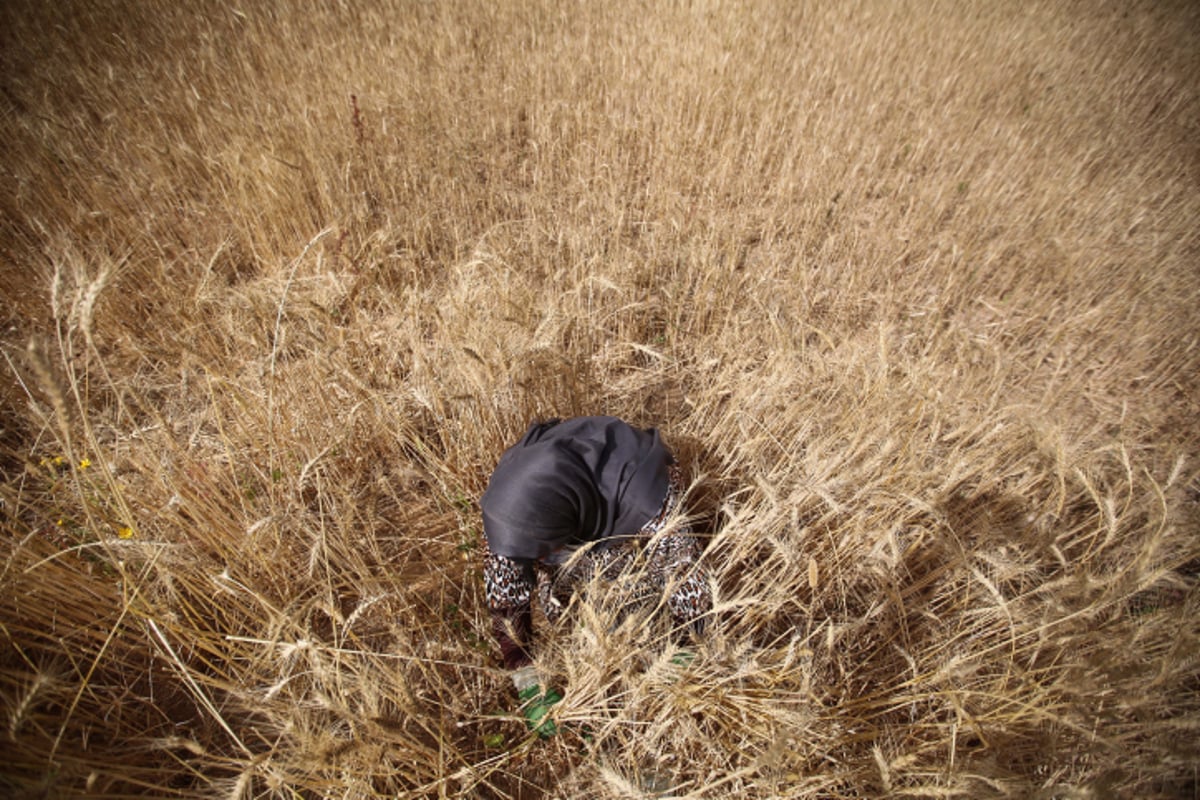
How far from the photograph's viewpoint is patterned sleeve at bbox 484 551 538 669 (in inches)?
45.6

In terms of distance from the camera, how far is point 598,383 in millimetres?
1924

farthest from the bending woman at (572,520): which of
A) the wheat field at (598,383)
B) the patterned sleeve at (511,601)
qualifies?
the wheat field at (598,383)

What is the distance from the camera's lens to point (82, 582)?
3.40 feet

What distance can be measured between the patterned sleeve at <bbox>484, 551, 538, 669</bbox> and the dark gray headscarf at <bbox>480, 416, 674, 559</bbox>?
0.16ft

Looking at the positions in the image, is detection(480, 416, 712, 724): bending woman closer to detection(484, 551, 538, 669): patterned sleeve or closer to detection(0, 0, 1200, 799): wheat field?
detection(484, 551, 538, 669): patterned sleeve

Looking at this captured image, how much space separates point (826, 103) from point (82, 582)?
14.4 ft

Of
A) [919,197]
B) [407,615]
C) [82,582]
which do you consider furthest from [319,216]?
[919,197]

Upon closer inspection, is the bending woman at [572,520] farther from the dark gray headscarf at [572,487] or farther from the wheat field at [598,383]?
the wheat field at [598,383]

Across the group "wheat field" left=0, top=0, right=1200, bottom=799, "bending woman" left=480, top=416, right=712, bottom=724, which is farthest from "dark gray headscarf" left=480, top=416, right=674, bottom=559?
"wheat field" left=0, top=0, right=1200, bottom=799

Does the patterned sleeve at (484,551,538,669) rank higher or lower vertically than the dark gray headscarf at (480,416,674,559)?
lower

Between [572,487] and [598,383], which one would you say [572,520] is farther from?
[598,383]

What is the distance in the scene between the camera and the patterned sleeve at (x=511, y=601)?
3.80ft

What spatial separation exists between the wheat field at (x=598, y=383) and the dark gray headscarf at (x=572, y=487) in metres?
0.22

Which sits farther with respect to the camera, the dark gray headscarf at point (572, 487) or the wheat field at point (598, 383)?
the dark gray headscarf at point (572, 487)
